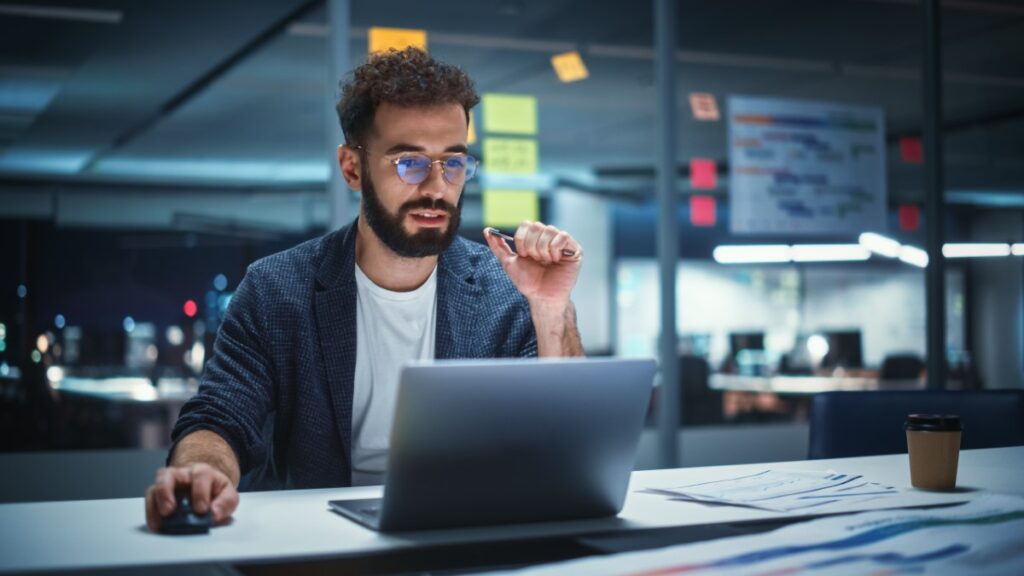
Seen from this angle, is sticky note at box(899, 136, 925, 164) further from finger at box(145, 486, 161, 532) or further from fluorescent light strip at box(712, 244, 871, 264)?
finger at box(145, 486, 161, 532)

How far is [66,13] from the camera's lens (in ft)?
15.4

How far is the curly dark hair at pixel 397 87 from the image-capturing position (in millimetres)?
2061

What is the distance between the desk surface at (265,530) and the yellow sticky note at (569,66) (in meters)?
4.05

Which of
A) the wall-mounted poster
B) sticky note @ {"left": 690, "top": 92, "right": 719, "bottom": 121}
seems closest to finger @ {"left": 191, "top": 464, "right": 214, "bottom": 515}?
the wall-mounted poster

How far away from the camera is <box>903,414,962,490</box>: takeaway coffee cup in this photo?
1577 mm

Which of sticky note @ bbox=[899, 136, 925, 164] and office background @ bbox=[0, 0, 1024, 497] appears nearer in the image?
office background @ bbox=[0, 0, 1024, 497]

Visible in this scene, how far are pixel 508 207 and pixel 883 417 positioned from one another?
2.53 meters

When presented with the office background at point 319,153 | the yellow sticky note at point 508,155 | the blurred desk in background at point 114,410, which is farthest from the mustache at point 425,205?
the yellow sticky note at point 508,155

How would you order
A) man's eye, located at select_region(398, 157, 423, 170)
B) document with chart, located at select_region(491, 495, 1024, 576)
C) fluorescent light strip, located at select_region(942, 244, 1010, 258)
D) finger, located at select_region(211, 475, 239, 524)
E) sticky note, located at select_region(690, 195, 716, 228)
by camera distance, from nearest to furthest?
document with chart, located at select_region(491, 495, 1024, 576) < finger, located at select_region(211, 475, 239, 524) < man's eye, located at select_region(398, 157, 423, 170) < sticky note, located at select_region(690, 195, 716, 228) < fluorescent light strip, located at select_region(942, 244, 1010, 258)

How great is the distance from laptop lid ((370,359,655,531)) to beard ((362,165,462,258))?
0.86m

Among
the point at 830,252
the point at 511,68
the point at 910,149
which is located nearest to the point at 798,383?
the point at 830,252

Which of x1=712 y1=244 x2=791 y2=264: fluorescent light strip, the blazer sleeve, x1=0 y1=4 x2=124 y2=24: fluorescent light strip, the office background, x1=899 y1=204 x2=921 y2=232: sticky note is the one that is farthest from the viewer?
x1=712 y1=244 x2=791 y2=264: fluorescent light strip

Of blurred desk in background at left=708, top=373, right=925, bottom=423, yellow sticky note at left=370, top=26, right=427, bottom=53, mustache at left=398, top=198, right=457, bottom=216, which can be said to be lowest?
blurred desk in background at left=708, top=373, right=925, bottom=423

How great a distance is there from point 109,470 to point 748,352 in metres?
6.48
